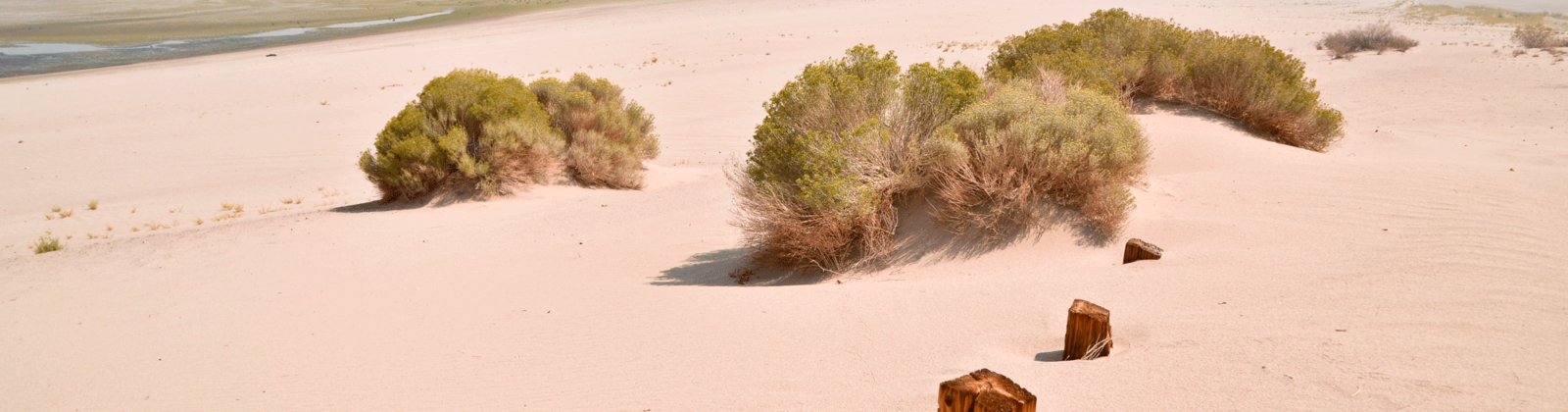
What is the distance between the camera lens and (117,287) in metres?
6.97

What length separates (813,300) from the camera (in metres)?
5.06

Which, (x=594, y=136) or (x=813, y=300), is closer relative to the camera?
(x=813, y=300)

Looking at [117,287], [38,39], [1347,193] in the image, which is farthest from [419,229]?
[38,39]

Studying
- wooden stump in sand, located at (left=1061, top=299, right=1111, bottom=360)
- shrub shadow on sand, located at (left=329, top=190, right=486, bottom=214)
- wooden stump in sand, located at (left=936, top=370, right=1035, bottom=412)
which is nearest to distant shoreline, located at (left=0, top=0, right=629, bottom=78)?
shrub shadow on sand, located at (left=329, top=190, right=486, bottom=214)

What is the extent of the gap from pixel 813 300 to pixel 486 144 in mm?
6478

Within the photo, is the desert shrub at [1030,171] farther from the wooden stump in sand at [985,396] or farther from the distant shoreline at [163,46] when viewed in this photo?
the distant shoreline at [163,46]

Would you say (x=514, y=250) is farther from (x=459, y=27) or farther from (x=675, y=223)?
(x=459, y=27)

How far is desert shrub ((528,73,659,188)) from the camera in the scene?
11328 millimetres

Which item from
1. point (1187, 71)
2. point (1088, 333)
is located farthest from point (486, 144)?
point (1187, 71)

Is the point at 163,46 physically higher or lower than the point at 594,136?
higher

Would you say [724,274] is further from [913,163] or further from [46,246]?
[46,246]

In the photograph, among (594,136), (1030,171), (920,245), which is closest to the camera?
(1030,171)

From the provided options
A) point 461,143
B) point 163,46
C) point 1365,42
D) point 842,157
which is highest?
point 163,46

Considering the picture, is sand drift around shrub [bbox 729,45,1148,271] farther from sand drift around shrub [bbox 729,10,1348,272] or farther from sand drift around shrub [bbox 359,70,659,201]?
sand drift around shrub [bbox 359,70,659,201]
